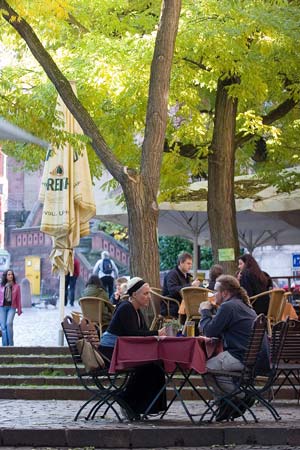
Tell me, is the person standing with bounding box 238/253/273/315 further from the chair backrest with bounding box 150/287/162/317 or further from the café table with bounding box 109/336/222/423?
the café table with bounding box 109/336/222/423

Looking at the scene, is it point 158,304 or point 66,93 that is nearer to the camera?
point 66,93

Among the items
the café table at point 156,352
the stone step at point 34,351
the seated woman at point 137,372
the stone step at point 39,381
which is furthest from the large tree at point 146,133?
the café table at point 156,352

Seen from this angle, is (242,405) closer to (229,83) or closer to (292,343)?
(292,343)

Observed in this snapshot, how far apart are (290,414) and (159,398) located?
167cm

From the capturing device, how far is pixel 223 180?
72.7 ft

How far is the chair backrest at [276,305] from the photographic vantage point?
1681 centimetres

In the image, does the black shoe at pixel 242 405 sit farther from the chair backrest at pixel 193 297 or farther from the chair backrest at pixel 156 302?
the chair backrest at pixel 156 302

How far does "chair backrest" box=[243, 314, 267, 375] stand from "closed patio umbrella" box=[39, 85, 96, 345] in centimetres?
797

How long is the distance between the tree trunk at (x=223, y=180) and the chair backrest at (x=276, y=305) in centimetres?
438

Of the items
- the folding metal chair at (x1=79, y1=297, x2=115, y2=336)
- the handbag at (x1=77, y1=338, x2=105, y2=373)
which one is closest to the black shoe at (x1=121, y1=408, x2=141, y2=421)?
the handbag at (x1=77, y1=338, x2=105, y2=373)

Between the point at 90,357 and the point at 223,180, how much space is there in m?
10.8

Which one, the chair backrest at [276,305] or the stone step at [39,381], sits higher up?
the chair backrest at [276,305]

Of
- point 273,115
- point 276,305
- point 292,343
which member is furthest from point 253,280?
point 273,115

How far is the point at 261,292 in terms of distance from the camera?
1684cm
